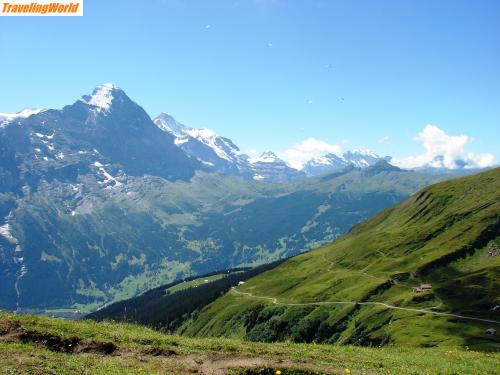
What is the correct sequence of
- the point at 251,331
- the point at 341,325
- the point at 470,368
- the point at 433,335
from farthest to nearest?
the point at 251,331
the point at 341,325
the point at 433,335
the point at 470,368

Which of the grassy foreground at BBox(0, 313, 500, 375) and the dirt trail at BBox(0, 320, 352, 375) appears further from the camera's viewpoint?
the dirt trail at BBox(0, 320, 352, 375)

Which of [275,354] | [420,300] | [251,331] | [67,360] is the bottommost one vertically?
[251,331]

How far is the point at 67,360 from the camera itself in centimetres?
2950

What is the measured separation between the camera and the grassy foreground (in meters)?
29.0

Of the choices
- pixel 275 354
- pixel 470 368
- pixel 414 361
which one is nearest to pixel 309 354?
pixel 275 354

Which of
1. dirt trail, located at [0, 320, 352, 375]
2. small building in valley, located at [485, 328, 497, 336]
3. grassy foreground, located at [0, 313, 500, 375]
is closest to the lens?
grassy foreground, located at [0, 313, 500, 375]

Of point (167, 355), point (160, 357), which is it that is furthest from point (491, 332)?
point (160, 357)

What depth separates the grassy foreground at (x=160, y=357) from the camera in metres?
29.0

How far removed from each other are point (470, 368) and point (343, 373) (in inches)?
465

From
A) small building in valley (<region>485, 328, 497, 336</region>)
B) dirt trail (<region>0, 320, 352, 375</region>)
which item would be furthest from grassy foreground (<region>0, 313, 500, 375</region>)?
small building in valley (<region>485, 328, 497, 336</region>)

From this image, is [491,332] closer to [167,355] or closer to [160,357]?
[167,355]

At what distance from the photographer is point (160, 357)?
1312 inches

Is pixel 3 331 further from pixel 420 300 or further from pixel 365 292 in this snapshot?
pixel 365 292

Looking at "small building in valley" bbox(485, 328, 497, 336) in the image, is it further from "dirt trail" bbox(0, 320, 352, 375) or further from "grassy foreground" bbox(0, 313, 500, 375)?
"dirt trail" bbox(0, 320, 352, 375)
